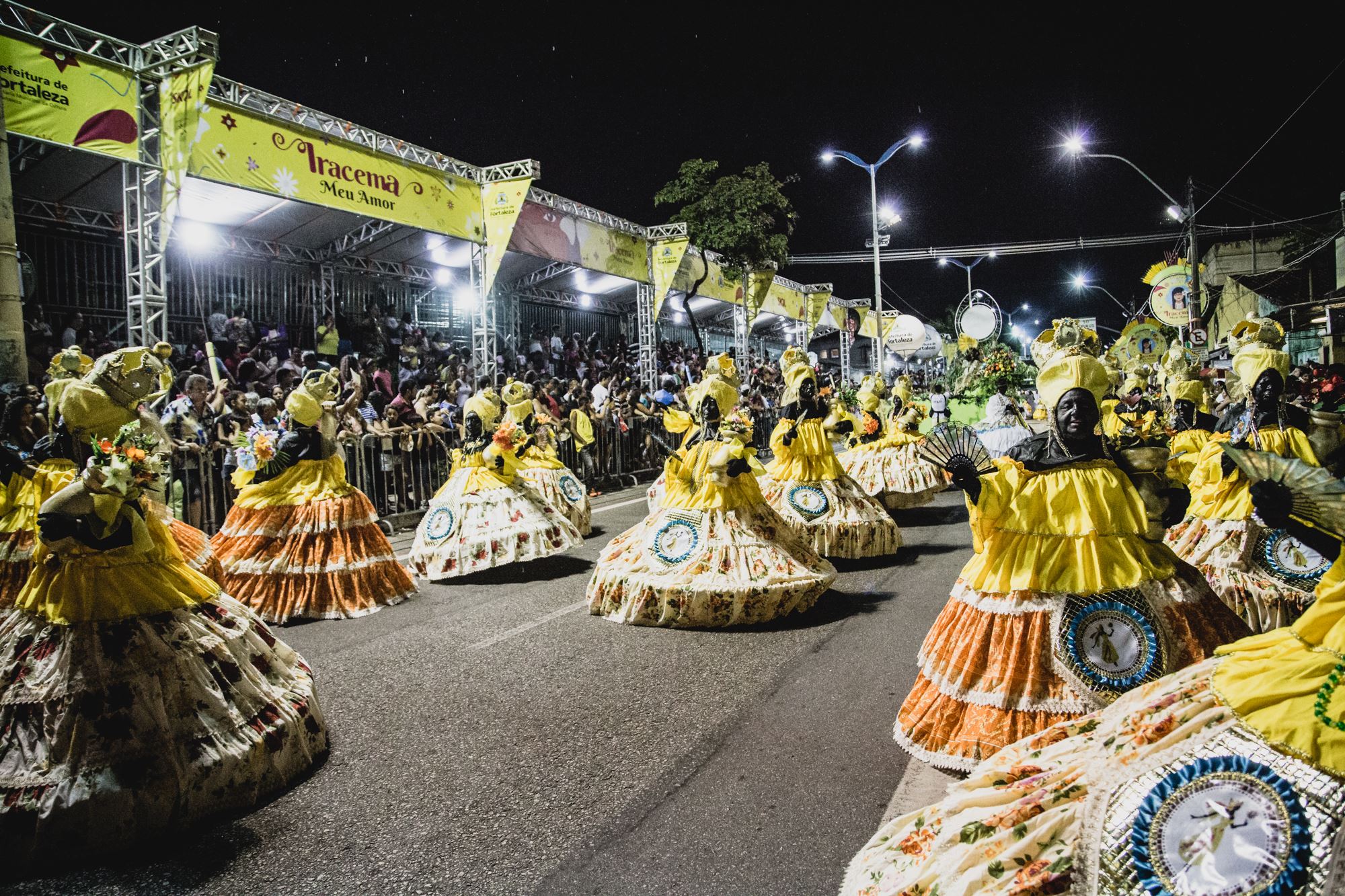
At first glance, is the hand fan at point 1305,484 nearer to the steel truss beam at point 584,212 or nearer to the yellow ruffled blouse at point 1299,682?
the yellow ruffled blouse at point 1299,682

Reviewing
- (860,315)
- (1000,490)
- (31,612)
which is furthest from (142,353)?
(860,315)

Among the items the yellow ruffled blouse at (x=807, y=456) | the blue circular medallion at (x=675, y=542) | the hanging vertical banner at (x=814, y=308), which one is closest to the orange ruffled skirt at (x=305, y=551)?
the blue circular medallion at (x=675, y=542)

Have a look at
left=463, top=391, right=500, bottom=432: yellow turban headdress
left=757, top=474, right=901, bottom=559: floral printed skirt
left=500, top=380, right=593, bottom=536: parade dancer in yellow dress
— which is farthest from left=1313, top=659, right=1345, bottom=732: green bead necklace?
left=500, top=380, right=593, bottom=536: parade dancer in yellow dress

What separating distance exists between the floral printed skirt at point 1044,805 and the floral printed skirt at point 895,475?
393 inches

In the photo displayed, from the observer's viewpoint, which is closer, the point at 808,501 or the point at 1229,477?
the point at 1229,477

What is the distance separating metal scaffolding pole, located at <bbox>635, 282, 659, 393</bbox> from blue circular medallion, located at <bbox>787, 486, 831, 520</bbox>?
1261 cm

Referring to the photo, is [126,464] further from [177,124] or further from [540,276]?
[540,276]

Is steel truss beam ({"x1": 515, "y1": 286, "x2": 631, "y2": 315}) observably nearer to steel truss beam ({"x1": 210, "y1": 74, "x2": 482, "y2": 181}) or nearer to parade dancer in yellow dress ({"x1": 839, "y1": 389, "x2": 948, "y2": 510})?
steel truss beam ({"x1": 210, "y1": 74, "x2": 482, "y2": 181})

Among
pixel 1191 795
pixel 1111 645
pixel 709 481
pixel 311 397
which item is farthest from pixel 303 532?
pixel 1191 795

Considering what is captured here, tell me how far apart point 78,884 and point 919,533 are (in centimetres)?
963

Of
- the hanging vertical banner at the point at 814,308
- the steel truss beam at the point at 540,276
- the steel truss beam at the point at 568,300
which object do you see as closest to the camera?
the steel truss beam at the point at 540,276

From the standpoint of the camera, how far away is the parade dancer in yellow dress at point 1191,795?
67.1 inches

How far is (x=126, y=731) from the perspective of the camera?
3457 millimetres

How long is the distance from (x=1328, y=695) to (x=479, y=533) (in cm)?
784
